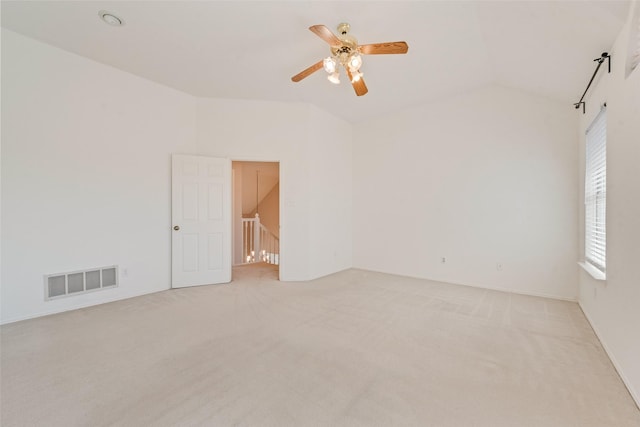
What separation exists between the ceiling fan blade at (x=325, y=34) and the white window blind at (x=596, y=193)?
99.7 inches

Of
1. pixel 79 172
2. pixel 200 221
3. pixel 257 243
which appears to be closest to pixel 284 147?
pixel 200 221

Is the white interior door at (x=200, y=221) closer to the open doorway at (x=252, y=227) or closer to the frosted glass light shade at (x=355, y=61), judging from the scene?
the open doorway at (x=252, y=227)

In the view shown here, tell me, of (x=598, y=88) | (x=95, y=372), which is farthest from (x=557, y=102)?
(x=95, y=372)

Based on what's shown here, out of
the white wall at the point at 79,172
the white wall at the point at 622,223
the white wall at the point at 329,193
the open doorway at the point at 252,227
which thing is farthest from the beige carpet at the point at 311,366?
the open doorway at the point at 252,227

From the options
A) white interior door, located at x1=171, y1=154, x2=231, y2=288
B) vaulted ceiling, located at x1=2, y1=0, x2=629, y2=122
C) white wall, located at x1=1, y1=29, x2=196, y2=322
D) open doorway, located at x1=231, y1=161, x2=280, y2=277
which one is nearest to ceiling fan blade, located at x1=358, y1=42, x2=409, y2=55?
vaulted ceiling, located at x1=2, y1=0, x2=629, y2=122

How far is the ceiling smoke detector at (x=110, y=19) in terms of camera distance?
2549 millimetres

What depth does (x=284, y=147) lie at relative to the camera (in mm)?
4625

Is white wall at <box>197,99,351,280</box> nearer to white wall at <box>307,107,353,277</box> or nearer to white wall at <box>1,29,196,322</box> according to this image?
white wall at <box>307,107,353,277</box>

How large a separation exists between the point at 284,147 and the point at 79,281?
333cm

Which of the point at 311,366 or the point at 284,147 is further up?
the point at 284,147

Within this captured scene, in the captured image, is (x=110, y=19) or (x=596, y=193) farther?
(x=596, y=193)

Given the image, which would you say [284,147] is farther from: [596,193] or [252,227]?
[596,193]

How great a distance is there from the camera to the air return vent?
122 inches

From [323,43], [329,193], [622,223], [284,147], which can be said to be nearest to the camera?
[622,223]
